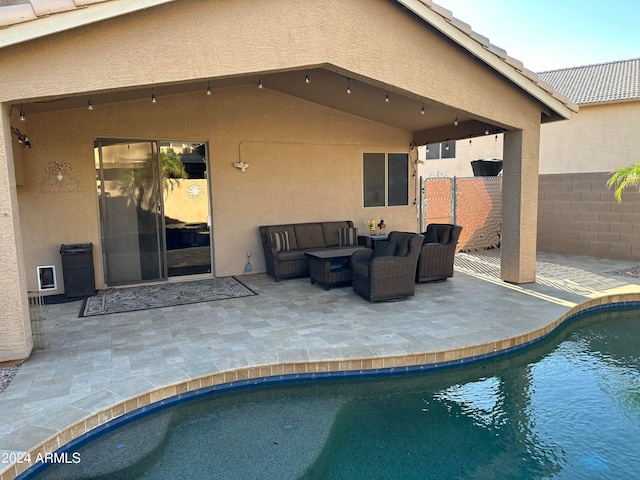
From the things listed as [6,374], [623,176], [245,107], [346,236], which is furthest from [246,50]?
[623,176]

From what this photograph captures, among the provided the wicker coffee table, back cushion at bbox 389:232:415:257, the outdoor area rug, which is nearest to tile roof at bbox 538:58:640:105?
back cushion at bbox 389:232:415:257

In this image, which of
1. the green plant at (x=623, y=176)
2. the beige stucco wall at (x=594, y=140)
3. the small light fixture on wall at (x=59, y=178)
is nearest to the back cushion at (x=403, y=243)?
the green plant at (x=623, y=176)

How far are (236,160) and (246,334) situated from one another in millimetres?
4467

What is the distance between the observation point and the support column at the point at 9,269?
4.27m

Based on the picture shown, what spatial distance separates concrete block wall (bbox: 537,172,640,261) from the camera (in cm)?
1010

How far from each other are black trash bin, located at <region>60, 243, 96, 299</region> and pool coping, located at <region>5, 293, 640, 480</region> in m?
4.14

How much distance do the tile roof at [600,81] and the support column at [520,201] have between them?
36.1 feet

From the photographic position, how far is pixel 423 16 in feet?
18.8

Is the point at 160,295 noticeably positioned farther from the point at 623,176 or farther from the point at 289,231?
the point at 623,176

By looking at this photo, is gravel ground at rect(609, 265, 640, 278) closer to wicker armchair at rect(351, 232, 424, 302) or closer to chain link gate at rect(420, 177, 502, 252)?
chain link gate at rect(420, 177, 502, 252)

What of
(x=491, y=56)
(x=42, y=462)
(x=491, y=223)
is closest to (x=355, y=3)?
(x=491, y=56)

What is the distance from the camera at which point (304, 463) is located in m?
3.23

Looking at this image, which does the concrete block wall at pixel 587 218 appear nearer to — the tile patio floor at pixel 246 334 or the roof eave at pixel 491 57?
the tile patio floor at pixel 246 334

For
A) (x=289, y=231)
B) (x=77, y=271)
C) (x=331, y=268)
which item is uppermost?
(x=289, y=231)
